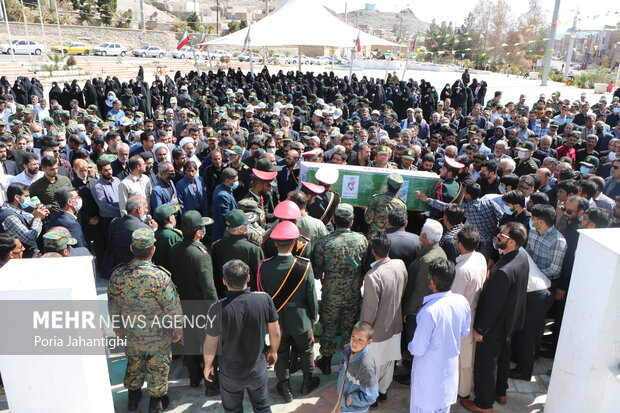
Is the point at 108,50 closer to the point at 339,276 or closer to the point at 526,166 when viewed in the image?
the point at 526,166

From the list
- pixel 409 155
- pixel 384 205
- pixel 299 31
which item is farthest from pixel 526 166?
pixel 299 31

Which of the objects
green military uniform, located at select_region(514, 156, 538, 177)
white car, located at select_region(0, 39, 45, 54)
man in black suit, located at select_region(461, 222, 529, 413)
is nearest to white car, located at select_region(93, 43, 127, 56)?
white car, located at select_region(0, 39, 45, 54)

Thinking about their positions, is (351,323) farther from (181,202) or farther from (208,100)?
(208,100)

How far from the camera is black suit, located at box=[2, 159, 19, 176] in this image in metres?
6.32

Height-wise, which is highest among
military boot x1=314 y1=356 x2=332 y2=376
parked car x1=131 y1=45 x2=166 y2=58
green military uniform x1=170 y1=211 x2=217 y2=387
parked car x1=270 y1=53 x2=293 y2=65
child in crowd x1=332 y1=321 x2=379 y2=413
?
parked car x1=131 y1=45 x2=166 y2=58

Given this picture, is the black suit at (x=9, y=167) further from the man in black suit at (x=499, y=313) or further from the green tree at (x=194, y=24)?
the green tree at (x=194, y=24)

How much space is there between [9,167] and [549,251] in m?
6.85

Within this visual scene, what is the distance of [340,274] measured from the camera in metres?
3.91

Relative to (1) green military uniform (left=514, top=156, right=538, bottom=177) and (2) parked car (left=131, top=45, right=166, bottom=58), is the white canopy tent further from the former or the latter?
(2) parked car (left=131, top=45, right=166, bottom=58)

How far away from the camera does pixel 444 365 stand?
123 inches

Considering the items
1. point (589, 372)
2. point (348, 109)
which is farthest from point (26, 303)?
point (348, 109)

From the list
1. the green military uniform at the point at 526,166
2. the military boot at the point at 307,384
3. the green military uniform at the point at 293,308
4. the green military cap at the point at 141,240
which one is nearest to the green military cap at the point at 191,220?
the green military cap at the point at 141,240

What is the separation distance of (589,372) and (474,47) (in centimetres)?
5701

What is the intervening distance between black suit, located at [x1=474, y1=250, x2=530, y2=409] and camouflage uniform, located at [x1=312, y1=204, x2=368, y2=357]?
103cm
